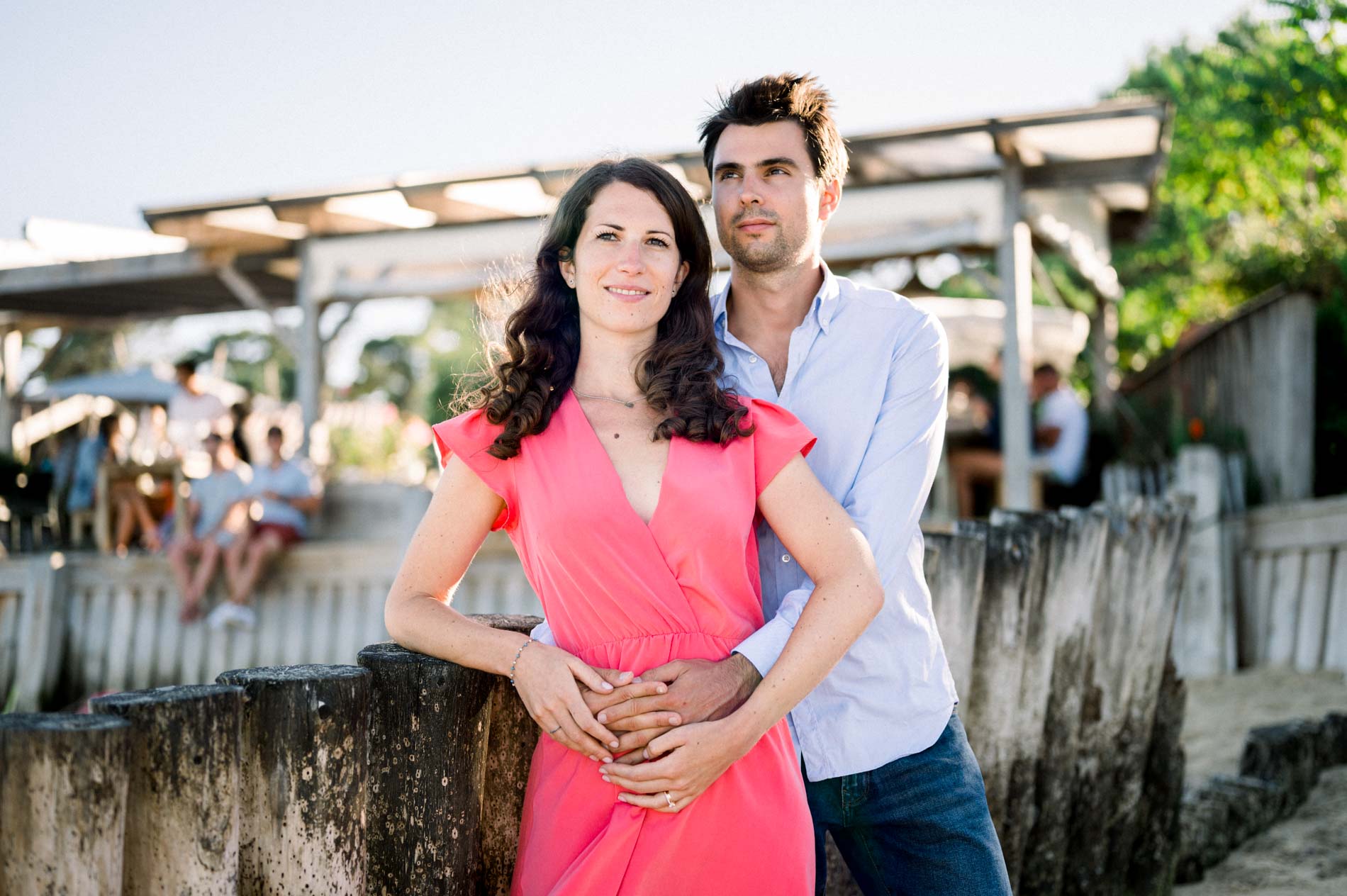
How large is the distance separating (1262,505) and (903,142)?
12.2ft

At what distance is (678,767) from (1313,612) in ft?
21.9

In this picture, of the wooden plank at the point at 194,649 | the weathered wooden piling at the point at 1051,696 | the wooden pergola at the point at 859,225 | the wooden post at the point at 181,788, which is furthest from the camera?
the wooden plank at the point at 194,649

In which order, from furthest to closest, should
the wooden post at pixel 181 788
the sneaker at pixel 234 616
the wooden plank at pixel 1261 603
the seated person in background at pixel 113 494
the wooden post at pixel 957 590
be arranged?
the seated person in background at pixel 113 494 < the sneaker at pixel 234 616 < the wooden plank at pixel 1261 603 < the wooden post at pixel 957 590 < the wooden post at pixel 181 788

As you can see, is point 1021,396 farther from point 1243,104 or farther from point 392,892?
point 392,892

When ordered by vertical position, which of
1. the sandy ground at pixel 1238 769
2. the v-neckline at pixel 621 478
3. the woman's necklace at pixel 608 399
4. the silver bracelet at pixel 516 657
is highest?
the woman's necklace at pixel 608 399

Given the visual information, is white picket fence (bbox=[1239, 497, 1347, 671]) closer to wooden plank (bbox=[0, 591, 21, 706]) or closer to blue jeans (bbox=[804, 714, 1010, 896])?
blue jeans (bbox=[804, 714, 1010, 896])

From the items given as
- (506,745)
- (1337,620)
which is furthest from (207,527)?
(1337,620)

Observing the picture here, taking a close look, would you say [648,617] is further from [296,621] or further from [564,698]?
[296,621]

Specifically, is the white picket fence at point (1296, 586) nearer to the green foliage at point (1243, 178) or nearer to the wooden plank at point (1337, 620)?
the wooden plank at point (1337, 620)

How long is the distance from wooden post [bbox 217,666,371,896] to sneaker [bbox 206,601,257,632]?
760 centimetres

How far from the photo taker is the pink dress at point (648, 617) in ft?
6.65

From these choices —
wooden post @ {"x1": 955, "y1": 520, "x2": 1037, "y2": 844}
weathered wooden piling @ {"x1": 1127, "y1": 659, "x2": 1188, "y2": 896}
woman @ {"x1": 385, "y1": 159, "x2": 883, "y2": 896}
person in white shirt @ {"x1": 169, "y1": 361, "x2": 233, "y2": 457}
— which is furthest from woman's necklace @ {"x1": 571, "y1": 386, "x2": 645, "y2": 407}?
person in white shirt @ {"x1": 169, "y1": 361, "x2": 233, "y2": 457}

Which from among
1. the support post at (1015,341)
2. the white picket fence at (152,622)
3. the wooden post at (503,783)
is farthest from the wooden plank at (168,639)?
the wooden post at (503,783)

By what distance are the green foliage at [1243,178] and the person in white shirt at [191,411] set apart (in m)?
9.52
